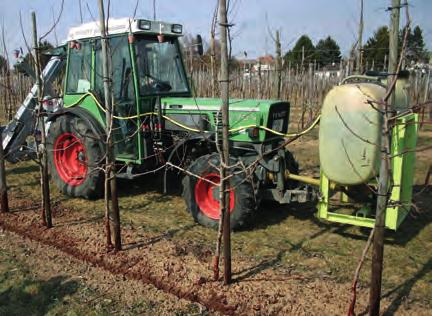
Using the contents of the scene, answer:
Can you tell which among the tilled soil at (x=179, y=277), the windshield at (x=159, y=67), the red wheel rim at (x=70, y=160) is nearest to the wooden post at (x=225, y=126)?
the tilled soil at (x=179, y=277)

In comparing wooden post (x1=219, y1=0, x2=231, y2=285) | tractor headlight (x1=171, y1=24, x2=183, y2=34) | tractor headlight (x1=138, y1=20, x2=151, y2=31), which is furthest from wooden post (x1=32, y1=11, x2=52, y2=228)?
wooden post (x1=219, y1=0, x2=231, y2=285)

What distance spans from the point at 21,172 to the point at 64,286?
4.62 metres

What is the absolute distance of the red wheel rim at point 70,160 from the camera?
633cm

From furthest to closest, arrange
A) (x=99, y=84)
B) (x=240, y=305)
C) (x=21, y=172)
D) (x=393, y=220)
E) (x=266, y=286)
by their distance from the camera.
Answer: (x=21, y=172) < (x=99, y=84) < (x=393, y=220) < (x=266, y=286) < (x=240, y=305)

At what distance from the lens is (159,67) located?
5.93 m

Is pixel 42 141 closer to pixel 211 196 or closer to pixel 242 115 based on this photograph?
pixel 211 196

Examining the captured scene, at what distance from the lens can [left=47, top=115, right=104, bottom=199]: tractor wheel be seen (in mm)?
5953

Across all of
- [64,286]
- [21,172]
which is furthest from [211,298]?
[21,172]

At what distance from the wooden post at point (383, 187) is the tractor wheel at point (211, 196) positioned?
6.32 ft

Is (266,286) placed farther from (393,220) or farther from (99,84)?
(99,84)

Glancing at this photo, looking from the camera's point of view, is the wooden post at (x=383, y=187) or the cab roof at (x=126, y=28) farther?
the cab roof at (x=126, y=28)

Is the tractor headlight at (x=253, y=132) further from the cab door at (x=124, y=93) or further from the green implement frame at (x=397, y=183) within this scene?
the cab door at (x=124, y=93)

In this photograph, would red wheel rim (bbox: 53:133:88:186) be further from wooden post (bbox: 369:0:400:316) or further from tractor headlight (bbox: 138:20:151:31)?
wooden post (bbox: 369:0:400:316)

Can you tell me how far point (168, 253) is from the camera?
14.3ft
